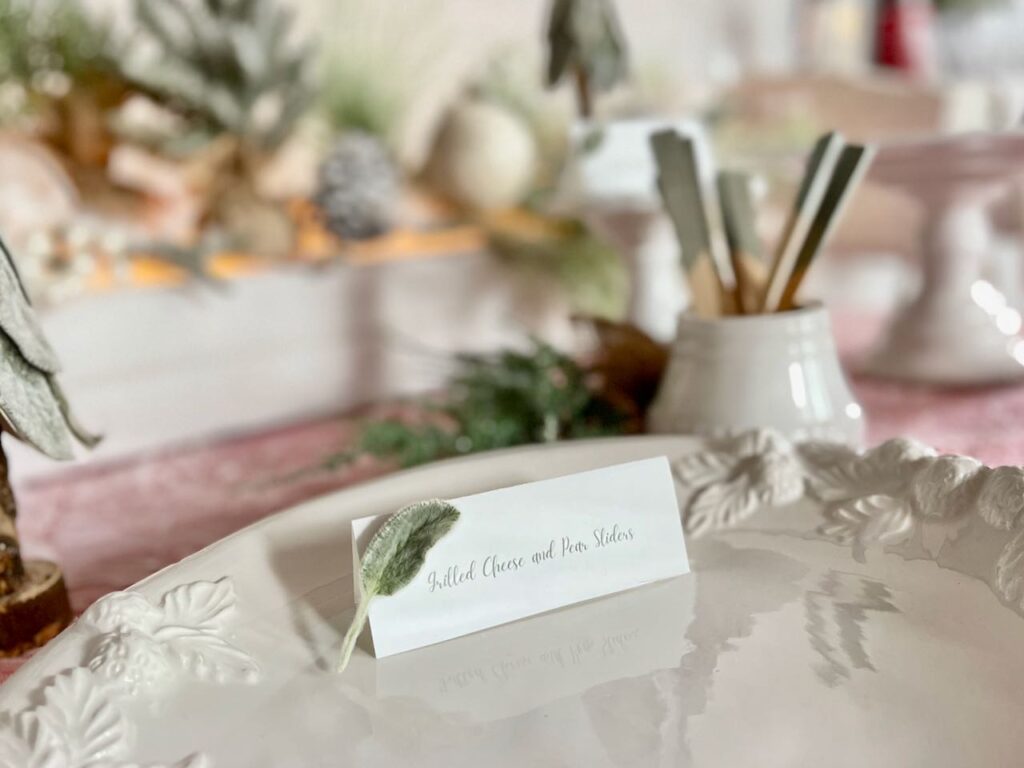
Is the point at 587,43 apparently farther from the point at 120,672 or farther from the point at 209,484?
the point at 120,672

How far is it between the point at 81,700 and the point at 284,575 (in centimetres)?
7

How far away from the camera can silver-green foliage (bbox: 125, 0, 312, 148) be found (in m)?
0.58

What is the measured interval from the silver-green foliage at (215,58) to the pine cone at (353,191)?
60 millimetres

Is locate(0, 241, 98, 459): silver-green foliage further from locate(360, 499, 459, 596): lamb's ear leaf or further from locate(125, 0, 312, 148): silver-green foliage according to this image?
locate(125, 0, 312, 148): silver-green foliage

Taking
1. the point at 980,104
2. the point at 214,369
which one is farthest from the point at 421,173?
the point at 980,104

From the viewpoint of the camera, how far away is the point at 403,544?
0.27 meters

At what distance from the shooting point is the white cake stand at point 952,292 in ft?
1.90

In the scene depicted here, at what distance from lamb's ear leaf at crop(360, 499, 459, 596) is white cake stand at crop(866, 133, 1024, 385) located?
0.42 meters

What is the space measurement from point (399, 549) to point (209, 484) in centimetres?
28

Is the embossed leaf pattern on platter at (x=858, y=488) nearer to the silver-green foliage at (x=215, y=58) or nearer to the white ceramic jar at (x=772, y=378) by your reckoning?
the white ceramic jar at (x=772, y=378)

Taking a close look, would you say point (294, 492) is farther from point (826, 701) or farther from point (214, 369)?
point (826, 701)

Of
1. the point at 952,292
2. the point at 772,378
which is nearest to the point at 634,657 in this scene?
the point at 772,378

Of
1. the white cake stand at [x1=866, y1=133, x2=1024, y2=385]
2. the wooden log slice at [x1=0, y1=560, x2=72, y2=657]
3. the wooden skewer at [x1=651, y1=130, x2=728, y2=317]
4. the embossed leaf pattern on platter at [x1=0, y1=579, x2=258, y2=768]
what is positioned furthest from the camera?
the white cake stand at [x1=866, y1=133, x2=1024, y2=385]

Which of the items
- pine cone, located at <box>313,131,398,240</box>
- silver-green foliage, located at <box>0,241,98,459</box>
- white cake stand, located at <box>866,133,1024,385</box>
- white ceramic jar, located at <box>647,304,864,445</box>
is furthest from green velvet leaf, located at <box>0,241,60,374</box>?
white cake stand, located at <box>866,133,1024,385</box>
